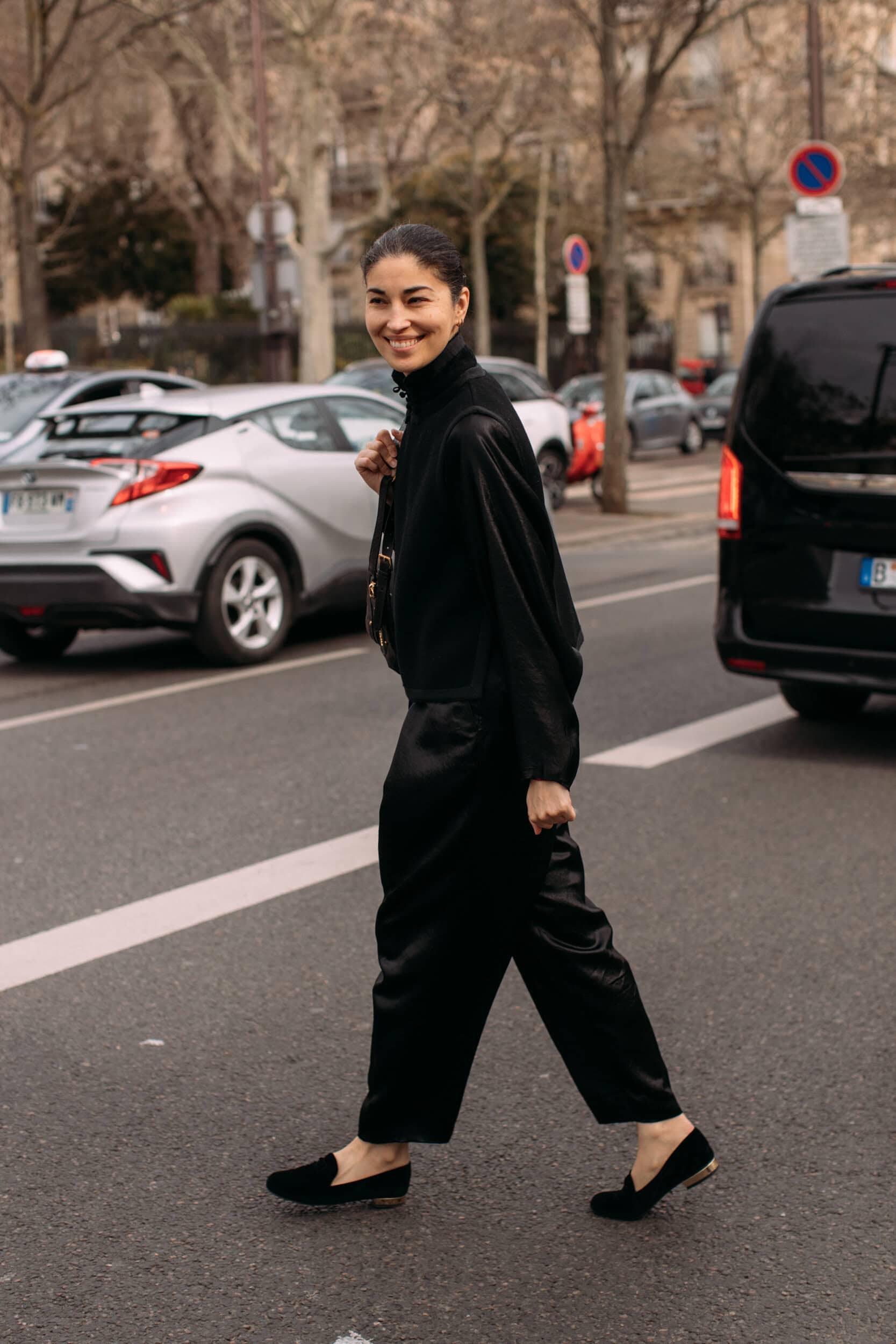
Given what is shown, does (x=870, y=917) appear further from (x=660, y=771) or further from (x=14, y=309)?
(x=14, y=309)

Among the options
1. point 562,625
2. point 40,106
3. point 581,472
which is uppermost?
point 40,106

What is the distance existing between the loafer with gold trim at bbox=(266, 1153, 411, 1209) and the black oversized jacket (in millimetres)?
866

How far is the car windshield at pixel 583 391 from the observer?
2983 centimetres

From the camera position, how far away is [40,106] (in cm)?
2041

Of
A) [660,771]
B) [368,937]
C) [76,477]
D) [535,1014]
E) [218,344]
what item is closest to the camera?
[535,1014]

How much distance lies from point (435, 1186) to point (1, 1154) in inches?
34.5

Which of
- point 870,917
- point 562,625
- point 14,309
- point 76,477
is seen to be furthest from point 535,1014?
point 14,309

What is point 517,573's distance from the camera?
9.89ft

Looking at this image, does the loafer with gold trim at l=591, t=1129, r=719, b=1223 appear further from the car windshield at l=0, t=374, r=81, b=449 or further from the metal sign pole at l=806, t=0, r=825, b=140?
the metal sign pole at l=806, t=0, r=825, b=140

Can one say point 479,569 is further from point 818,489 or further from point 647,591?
point 647,591

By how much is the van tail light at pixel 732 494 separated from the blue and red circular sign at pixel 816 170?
37.5 ft

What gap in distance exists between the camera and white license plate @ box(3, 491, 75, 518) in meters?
9.67

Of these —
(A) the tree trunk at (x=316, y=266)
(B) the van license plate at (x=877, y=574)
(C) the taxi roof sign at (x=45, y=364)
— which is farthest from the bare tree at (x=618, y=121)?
(B) the van license plate at (x=877, y=574)

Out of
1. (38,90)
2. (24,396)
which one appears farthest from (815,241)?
(38,90)
